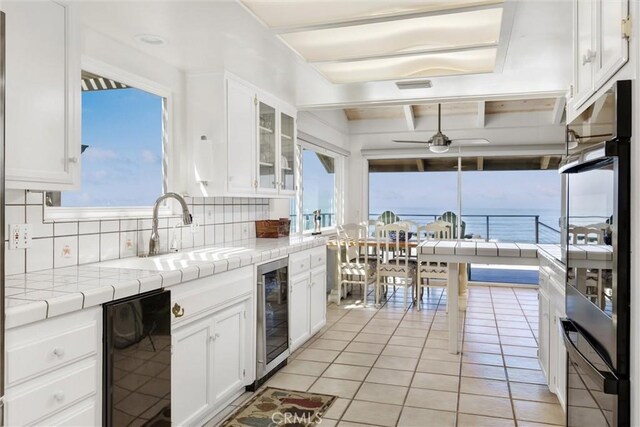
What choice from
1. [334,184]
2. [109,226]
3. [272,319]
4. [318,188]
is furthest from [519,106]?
[109,226]

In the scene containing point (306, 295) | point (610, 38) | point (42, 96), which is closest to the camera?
point (610, 38)

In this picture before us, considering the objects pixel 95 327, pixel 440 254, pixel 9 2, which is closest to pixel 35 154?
pixel 9 2

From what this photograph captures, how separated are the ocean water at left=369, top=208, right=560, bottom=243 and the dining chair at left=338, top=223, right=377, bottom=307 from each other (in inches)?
70.0

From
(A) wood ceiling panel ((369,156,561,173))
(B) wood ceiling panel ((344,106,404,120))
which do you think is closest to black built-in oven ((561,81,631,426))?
(B) wood ceiling panel ((344,106,404,120))

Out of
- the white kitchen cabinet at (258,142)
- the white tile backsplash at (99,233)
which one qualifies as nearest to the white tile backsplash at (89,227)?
the white tile backsplash at (99,233)

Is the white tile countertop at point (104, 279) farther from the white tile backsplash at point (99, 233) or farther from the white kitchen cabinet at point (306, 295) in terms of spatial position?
the white kitchen cabinet at point (306, 295)

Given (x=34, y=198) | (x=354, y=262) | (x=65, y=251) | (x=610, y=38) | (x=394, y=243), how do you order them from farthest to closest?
1. (x=354, y=262)
2. (x=394, y=243)
3. (x=65, y=251)
4. (x=34, y=198)
5. (x=610, y=38)

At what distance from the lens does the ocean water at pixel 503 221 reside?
7.46m

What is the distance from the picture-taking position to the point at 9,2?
70.9 inches

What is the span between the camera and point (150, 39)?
272 centimetres

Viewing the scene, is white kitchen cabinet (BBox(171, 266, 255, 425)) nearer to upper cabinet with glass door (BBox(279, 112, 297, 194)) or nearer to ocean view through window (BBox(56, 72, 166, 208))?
ocean view through window (BBox(56, 72, 166, 208))

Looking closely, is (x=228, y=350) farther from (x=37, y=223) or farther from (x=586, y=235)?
(x=586, y=235)

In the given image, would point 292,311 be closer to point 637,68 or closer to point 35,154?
point 35,154

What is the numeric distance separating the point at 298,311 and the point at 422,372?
1.05 m
